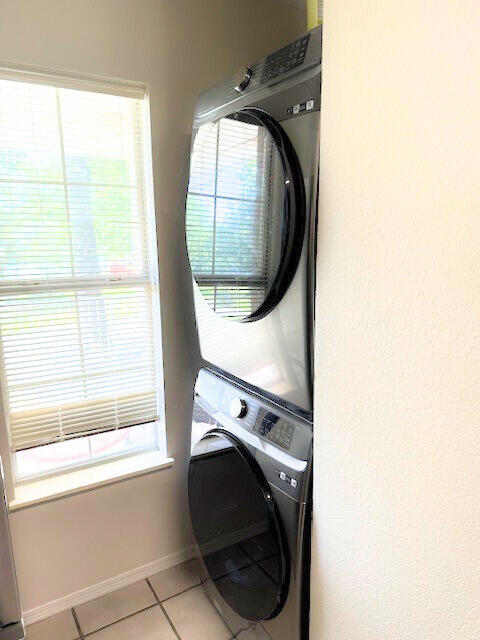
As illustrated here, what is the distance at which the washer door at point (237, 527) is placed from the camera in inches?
47.4

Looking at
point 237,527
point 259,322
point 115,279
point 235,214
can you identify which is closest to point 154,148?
point 115,279

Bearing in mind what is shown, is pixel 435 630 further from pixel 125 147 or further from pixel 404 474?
pixel 125 147

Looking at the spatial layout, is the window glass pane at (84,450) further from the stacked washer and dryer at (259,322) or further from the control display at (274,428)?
the control display at (274,428)

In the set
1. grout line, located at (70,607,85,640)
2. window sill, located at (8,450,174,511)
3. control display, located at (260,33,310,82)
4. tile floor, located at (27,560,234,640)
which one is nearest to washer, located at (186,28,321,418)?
control display, located at (260,33,310,82)

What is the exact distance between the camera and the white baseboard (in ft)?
5.38

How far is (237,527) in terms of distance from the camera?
137 centimetres

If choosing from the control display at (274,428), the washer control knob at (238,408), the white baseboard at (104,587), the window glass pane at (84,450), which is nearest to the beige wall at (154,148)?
the white baseboard at (104,587)

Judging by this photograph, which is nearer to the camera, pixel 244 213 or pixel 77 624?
pixel 244 213

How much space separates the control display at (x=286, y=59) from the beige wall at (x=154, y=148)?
60 centimetres

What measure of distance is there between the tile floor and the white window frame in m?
0.50

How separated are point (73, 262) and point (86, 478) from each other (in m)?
0.84

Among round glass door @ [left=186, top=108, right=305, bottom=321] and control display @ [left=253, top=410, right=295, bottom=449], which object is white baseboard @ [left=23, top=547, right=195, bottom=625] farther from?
round glass door @ [left=186, top=108, right=305, bottom=321]

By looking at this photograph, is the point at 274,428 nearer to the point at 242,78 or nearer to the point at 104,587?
the point at 242,78

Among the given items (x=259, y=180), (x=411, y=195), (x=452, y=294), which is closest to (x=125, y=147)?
(x=259, y=180)
